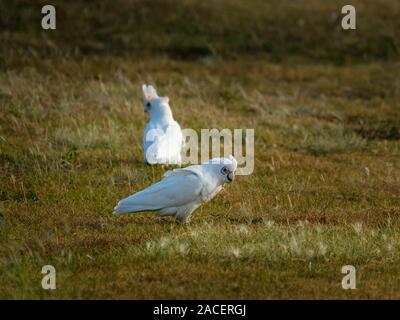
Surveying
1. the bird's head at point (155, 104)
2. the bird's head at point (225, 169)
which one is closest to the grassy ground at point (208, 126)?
the bird's head at point (225, 169)

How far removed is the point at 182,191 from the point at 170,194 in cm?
15

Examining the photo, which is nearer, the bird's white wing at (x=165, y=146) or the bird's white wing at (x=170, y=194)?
the bird's white wing at (x=170, y=194)

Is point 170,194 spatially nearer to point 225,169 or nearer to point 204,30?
point 225,169

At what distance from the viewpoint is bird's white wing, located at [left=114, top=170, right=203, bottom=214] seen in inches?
397

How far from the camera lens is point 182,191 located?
10.2 metres

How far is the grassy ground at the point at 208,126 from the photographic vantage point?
29.4 ft

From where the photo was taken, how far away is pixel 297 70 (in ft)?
79.2

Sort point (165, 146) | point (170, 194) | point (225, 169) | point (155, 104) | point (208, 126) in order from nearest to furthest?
point (170, 194)
point (225, 169)
point (165, 146)
point (155, 104)
point (208, 126)

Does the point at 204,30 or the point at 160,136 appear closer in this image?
the point at 160,136

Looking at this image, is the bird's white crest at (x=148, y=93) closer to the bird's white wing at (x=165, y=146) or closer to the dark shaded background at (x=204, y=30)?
the bird's white wing at (x=165, y=146)

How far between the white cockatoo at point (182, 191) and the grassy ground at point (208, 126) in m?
0.27

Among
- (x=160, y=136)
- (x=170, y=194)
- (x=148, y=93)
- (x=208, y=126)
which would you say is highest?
(x=148, y=93)

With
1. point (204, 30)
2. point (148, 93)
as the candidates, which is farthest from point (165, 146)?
point (204, 30)
